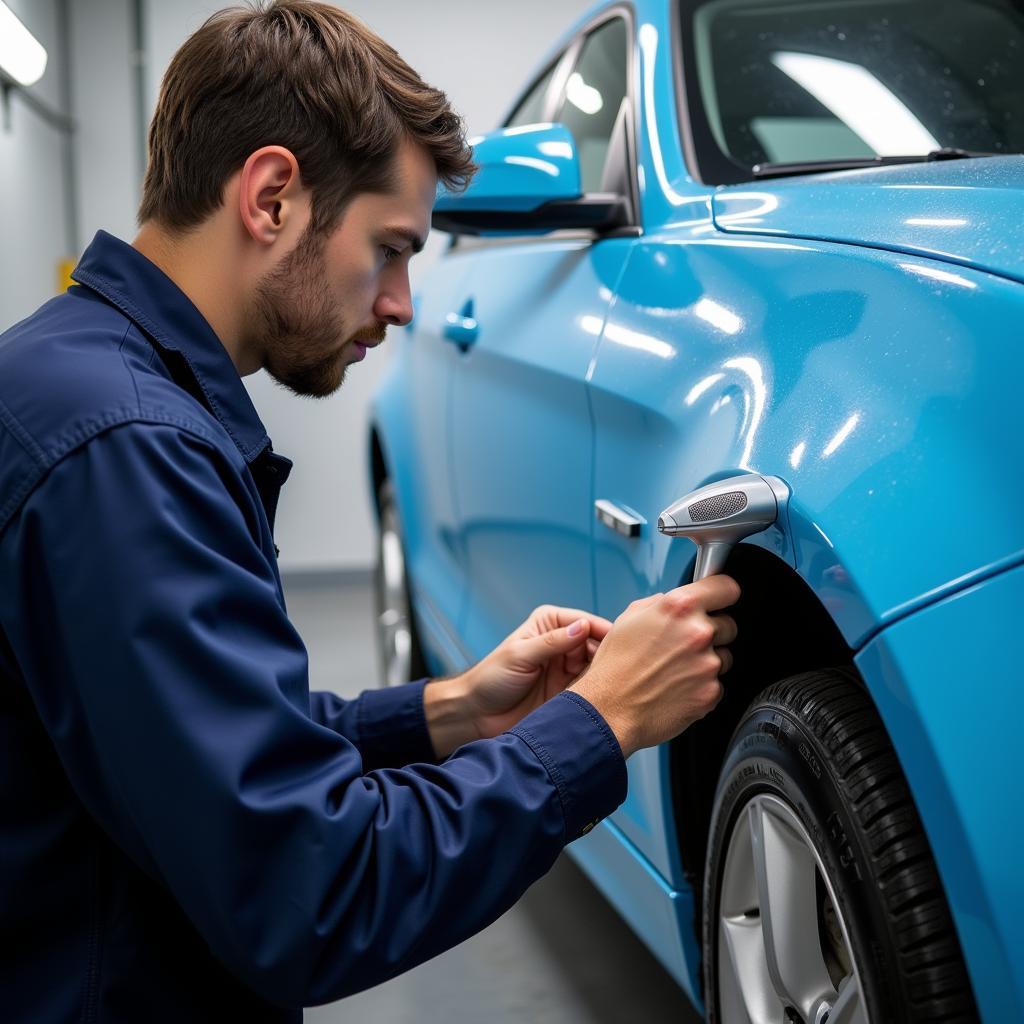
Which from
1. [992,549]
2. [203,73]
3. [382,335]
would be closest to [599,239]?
Answer: [382,335]

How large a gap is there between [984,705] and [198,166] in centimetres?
72

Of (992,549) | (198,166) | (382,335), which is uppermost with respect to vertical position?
(198,166)

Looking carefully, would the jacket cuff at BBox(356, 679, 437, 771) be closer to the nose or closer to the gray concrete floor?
the nose

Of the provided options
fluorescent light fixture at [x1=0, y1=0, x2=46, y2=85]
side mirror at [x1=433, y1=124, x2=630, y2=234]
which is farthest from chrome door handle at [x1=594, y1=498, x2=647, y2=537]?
fluorescent light fixture at [x1=0, y1=0, x2=46, y2=85]

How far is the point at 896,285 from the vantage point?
3.13 ft

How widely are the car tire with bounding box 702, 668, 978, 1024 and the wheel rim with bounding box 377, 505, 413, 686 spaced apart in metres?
1.79

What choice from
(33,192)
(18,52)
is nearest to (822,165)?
(18,52)

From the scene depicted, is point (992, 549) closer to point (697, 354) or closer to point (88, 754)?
point (697, 354)

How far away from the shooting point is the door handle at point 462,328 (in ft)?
6.95

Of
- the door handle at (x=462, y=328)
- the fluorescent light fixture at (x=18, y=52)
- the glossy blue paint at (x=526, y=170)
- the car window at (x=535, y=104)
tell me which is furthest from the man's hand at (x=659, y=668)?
the fluorescent light fixture at (x=18, y=52)

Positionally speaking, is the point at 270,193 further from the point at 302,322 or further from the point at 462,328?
the point at 462,328

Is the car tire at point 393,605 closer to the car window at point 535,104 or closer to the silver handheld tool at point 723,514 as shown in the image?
the car window at point 535,104

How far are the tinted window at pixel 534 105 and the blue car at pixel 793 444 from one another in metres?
0.17

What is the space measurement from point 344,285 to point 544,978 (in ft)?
4.28
